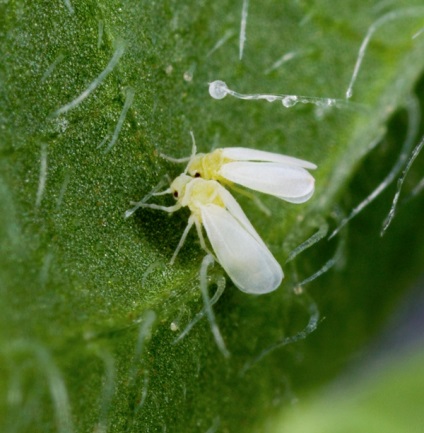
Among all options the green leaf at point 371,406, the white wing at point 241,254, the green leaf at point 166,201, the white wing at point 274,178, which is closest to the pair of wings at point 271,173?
the white wing at point 274,178

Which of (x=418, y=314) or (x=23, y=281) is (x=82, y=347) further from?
(x=418, y=314)

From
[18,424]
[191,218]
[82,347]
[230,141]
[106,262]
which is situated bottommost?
[18,424]

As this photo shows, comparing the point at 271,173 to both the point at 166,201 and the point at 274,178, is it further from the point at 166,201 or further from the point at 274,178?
the point at 166,201

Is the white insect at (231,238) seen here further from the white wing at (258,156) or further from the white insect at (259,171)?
the white wing at (258,156)

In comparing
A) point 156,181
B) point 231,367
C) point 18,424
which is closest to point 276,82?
point 156,181

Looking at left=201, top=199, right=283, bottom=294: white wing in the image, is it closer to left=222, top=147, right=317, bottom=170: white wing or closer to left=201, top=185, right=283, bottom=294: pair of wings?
left=201, top=185, right=283, bottom=294: pair of wings

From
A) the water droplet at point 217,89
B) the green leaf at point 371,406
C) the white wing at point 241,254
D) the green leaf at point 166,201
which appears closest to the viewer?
the green leaf at point 166,201

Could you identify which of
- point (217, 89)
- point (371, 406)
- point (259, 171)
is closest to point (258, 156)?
point (259, 171)

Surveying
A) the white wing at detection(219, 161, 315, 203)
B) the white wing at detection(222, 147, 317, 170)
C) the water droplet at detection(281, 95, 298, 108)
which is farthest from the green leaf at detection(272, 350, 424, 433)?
the water droplet at detection(281, 95, 298, 108)
